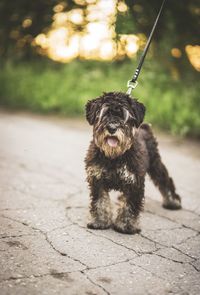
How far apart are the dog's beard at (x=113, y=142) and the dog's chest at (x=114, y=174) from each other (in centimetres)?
17

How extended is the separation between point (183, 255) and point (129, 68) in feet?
32.0

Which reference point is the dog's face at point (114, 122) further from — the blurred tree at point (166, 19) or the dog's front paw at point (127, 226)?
the blurred tree at point (166, 19)

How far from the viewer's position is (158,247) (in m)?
4.29

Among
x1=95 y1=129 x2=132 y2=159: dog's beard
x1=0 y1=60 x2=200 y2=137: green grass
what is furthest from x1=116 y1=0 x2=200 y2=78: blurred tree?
x1=0 y1=60 x2=200 y2=137: green grass

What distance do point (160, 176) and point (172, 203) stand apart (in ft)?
1.24

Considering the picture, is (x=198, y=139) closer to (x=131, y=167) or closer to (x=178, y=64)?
(x=178, y=64)

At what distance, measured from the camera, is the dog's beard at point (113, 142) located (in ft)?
13.5

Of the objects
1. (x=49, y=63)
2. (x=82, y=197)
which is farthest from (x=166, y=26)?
(x=49, y=63)

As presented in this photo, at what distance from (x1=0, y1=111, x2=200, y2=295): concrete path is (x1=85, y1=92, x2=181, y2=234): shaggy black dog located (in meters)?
0.19

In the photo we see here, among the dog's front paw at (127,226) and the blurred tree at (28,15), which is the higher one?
the blurred tree at (28,15)

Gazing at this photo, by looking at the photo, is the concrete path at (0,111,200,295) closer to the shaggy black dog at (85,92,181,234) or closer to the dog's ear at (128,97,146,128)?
the shaggy black dog at (85,92,181,234)

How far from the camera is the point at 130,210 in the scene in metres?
4.50

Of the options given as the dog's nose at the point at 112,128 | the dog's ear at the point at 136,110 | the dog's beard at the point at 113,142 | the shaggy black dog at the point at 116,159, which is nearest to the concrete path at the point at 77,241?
the shaggy black dog at the point at 116,159

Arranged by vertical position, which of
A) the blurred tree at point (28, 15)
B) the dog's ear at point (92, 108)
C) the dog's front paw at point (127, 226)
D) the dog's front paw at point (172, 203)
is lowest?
the dog's front paw at point (127, 226)
